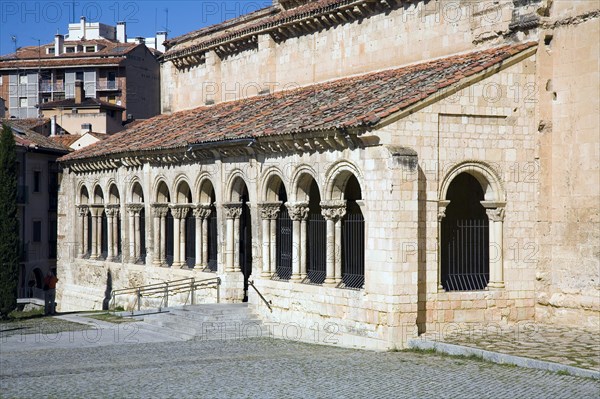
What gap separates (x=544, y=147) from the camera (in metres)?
21.0

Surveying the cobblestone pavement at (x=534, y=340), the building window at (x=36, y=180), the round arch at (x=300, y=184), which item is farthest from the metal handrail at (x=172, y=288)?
the building window at (x=36, y=180)

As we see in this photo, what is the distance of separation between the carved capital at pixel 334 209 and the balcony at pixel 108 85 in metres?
49.3

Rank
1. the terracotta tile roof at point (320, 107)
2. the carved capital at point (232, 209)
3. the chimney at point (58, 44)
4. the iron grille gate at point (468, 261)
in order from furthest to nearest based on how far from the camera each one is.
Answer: the chimney at point (58, 44) < the carved capital at point (232, 209) < the iron grille gate at point (468, 261) < the terracotta tile roof at point (320, 107)

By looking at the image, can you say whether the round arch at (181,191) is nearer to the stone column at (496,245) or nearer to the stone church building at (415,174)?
the stone church building at (415,174)

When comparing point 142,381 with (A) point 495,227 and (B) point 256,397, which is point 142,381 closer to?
Answer: (B) point 256,397

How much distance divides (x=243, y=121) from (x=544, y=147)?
9.21 m

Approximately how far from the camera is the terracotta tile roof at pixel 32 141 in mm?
41200

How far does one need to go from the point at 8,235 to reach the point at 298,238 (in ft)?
34.4

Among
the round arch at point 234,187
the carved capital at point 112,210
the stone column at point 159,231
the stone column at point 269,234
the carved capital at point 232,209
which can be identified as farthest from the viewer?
the carved capital at point 112,210

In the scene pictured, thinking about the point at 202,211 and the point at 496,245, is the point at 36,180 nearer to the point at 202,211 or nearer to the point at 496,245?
the point at 202,211

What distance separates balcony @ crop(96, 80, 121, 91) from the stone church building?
40635mm

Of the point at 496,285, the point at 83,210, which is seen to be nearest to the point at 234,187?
the point at 496,285

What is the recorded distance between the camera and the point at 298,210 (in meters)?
22.8

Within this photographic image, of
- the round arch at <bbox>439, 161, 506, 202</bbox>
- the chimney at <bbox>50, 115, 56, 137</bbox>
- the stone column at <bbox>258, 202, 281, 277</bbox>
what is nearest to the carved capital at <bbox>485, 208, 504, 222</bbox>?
the round arch at <bbox>439, 161, 506, 202</bbox>
